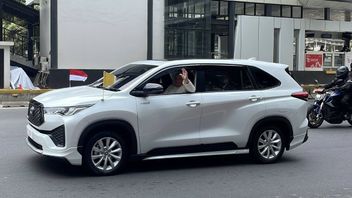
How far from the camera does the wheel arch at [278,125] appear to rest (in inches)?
347

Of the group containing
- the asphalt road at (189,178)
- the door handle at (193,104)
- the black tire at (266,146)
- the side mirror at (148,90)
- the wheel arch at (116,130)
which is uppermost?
the side mirror at (148,90)

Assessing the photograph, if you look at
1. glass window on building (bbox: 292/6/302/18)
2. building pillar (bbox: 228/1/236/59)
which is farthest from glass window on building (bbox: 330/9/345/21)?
building pillar (bbox: 228/1/236/59)

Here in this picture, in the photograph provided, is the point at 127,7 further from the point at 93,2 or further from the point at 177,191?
the point at 177,191

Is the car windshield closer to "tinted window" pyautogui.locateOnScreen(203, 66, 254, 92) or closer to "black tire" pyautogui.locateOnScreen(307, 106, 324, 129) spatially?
"tinted window" pyautogui.locateOnScreen(203, 66, 254, 92)

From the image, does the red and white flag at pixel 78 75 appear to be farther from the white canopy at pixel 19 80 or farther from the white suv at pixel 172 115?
the white suv at pixel 172 115

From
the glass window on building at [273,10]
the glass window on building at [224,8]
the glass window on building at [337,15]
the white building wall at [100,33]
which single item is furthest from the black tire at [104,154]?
the glass window on building at [337,15]

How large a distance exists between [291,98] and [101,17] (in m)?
16.9

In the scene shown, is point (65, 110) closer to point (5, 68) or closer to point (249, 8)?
point (5, 68)

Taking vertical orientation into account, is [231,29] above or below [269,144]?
above

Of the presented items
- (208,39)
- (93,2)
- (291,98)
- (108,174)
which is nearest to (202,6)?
(208,39)

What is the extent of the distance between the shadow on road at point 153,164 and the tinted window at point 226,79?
1.26 meters

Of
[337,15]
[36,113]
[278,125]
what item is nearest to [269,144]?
[278,125]

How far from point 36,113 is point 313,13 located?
84.0 feet

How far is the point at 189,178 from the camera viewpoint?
25.8 ft
